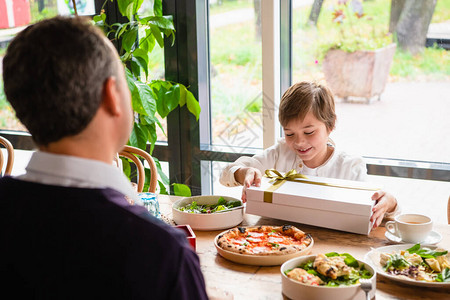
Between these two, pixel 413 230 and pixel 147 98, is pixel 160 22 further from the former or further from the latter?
pixel 413 230

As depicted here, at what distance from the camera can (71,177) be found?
2.72 feet

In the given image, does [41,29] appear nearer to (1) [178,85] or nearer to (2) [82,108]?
(2) [82,108]

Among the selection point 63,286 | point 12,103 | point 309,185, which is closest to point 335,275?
point 309,185

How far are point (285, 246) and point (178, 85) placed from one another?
1.82 metres

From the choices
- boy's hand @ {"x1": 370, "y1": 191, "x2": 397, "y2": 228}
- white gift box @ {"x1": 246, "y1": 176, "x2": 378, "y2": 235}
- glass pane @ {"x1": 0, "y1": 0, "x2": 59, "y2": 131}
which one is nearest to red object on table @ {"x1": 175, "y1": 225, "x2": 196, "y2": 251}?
white gift box @ {"x1": 246, "y1": 176, "x2": 378, "y2": 235}

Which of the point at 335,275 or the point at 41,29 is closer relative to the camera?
the point at 41,29

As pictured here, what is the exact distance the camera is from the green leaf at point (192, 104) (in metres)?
3.15

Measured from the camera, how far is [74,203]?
801 millimetres

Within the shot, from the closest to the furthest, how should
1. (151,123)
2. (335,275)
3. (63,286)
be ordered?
(63,286) → (335,275) → (151,123)

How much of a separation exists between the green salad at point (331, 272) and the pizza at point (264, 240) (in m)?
0.15

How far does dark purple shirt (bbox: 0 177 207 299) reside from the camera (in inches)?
30.8

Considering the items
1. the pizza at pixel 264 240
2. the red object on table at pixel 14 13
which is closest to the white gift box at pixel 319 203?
the pizza at pixel 264 240

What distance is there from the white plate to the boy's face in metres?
0.63

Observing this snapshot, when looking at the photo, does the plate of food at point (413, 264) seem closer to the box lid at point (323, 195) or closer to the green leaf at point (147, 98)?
the box lid at point (323, 195)
